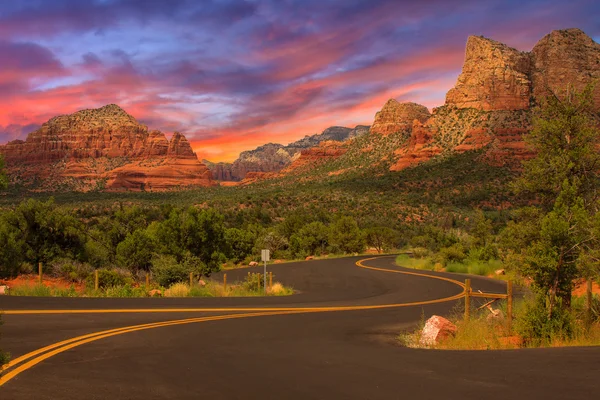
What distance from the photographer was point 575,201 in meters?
11.7

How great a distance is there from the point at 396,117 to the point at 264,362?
520 ft

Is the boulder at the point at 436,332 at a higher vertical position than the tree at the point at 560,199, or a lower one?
lower

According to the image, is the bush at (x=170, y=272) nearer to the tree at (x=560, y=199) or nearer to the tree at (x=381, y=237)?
the tree at (x=560, y=199)

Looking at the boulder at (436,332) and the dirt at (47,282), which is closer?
the boulder at (436,332)

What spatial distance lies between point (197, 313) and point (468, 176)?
7872 centimetres

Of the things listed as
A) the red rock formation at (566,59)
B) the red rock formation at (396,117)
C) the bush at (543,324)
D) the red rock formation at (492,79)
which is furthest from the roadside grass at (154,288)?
the red rock formation at (396,117)

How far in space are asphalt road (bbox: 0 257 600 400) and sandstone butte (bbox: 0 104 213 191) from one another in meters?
141

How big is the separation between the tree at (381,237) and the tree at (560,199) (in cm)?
5465

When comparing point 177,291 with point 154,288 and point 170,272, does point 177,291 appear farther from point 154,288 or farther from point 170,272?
point 170,272

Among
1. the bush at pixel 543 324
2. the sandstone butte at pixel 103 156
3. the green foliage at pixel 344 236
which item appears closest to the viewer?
the bush at pixel 543 324

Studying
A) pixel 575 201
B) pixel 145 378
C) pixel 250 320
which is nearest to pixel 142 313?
pixel 250 320

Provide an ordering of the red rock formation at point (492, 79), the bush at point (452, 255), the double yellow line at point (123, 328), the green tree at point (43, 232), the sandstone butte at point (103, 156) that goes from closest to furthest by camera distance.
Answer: the double yellow line at point (123, 328) → the green tree at point (43, 232) → the bush at point (452, 255) → the red rock formation at point (492, 79) → the sandstone butte at point (103, 156)

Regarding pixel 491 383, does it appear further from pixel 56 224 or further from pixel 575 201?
pixel 56 224

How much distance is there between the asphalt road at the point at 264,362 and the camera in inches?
259
